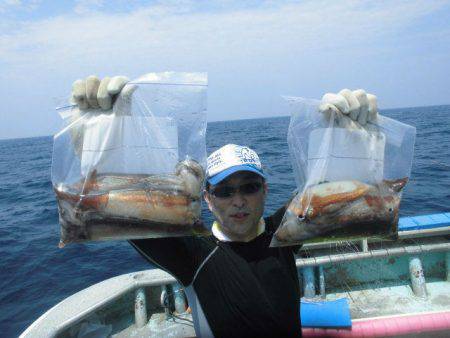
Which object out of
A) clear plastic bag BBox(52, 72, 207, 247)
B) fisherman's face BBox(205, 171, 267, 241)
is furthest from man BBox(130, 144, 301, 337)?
clear plastic bag BBox(52, 72, 207, 247)

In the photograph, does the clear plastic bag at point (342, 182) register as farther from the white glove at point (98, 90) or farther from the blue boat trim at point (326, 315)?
the blue boat trim at point (326, 315)

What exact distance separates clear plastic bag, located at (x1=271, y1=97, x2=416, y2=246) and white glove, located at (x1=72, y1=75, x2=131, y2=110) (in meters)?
1.02

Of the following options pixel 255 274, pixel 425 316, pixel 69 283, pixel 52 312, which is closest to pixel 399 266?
pixel 425 316

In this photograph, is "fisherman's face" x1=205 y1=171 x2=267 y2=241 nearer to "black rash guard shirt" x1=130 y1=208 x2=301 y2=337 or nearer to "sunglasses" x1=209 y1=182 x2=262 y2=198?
"sunglasses" x1=209 y1=182 x2=262 y2=198

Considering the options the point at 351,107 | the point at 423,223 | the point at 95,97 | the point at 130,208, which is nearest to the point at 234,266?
the point at 130,208

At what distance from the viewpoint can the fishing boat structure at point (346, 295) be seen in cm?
381

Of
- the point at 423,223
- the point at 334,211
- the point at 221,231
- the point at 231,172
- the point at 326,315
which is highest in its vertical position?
the point at 231,172

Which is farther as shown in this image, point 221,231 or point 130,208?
point 221,231

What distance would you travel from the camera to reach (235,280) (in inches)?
92.5

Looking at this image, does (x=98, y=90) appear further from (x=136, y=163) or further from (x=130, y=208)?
(x=130, y=208)

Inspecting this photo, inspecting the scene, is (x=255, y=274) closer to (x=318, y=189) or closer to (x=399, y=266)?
(x=318, y=189)

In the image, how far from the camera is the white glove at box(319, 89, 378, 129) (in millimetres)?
2273

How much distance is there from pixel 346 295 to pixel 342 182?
11.0 feet

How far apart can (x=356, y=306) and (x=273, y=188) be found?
30.4 feet
